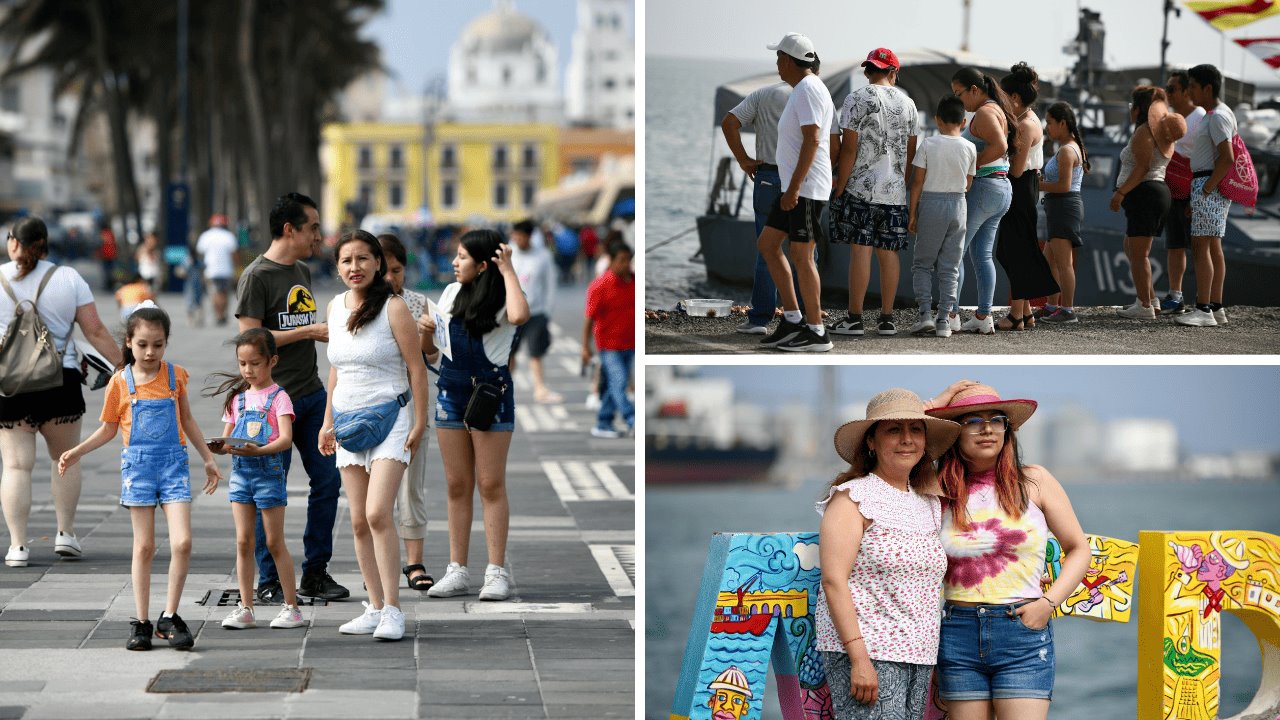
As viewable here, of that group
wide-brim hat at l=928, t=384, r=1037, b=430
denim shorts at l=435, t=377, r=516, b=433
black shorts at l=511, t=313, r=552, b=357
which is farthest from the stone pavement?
black shorts at l=511, t=313, r=552, b=357

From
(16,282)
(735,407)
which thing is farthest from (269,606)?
(735,407)

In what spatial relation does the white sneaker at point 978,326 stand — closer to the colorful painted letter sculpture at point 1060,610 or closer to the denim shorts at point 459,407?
the colorful painted letter sculpture at point 1060,610

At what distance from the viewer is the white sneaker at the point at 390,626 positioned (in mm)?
7270

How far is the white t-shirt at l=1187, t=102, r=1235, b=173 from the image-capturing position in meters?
5.95

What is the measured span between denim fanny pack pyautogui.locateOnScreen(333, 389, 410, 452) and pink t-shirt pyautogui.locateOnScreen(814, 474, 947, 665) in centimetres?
233

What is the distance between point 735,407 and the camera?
332ft

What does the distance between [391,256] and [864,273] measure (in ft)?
10.1

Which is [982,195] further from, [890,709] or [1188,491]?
[1188,491]

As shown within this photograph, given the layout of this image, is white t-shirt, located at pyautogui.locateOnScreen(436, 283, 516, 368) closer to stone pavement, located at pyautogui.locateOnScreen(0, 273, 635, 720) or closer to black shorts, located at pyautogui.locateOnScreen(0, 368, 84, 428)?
stone pavement, located at pyautogui.locateOnScreen(0, 273, 635, 720)

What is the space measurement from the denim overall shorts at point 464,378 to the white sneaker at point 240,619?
3.92 feet

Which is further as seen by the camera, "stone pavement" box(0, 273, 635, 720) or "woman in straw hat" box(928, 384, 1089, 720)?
"stone pavement" box(0, 273, 635, 720)

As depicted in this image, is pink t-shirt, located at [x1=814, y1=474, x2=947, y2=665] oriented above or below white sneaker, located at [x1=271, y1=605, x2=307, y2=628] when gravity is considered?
above

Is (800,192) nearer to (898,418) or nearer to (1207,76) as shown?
(898,418)

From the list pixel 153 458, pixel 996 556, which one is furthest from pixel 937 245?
pixel 153 458
